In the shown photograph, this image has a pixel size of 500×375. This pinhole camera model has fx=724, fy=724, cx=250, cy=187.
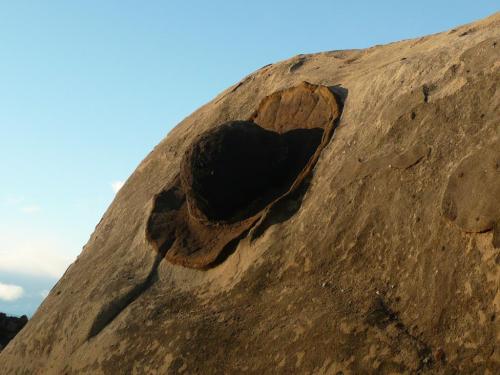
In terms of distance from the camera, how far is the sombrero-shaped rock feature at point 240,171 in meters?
5.06

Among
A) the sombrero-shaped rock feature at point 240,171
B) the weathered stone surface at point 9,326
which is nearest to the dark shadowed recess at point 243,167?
the sombrero-shaped rock feature at point 240,171

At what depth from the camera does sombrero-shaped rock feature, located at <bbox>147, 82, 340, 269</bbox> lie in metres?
5.06

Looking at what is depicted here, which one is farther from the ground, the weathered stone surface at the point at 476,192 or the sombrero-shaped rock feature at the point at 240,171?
the sombrero-shaped rock feature at the point at 240,171

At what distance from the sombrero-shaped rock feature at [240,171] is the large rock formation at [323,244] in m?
0.01

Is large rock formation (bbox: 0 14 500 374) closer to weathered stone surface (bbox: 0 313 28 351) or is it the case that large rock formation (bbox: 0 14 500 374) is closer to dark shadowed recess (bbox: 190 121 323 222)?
dark shadowed recess (bbox: 190 121 323 222)

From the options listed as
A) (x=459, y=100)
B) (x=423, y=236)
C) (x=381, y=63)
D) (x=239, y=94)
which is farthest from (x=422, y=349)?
(x=239, y=94)

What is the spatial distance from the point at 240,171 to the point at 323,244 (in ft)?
3.32

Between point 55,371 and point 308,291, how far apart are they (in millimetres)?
2141

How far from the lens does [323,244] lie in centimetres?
433

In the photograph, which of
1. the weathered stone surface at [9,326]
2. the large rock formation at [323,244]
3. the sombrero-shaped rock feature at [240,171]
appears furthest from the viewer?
the weathered stone surface at [9,326]

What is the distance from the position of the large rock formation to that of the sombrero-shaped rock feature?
0.04 feet

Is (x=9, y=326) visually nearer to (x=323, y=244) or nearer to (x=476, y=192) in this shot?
(x=323, y=244)

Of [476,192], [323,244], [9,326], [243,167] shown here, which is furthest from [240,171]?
[9,326]

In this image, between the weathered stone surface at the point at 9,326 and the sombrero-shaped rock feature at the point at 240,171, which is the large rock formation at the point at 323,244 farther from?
the weathered stone surface at the point at 9,326
